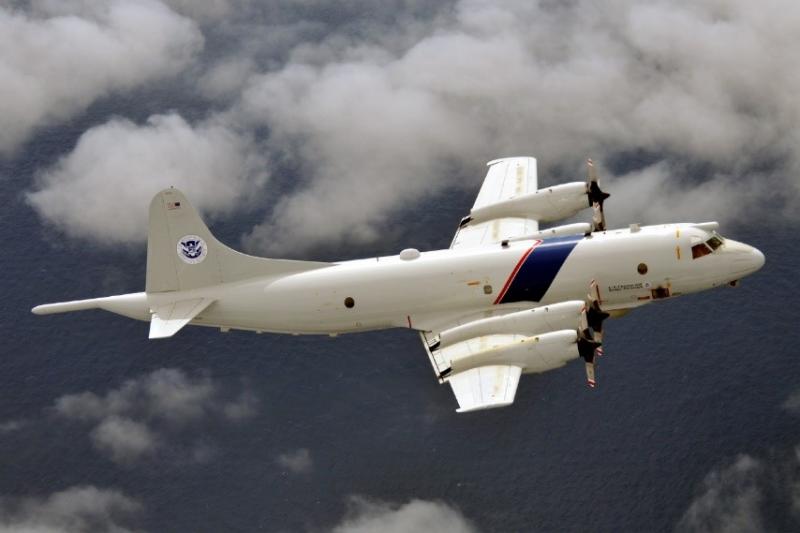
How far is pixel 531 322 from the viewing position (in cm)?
6850

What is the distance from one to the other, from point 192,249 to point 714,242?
32.8 meters

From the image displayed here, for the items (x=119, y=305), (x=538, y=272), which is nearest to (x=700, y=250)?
(x=538, y=272)

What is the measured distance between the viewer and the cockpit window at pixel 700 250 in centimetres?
7094

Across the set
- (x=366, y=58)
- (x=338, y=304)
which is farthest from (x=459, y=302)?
(x=366, y=58)

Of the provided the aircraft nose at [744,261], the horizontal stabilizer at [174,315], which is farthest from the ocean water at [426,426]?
the aircraft nose at [744,261]

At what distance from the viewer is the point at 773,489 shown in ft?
336

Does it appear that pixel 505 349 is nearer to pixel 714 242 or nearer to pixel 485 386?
pixel 485 386

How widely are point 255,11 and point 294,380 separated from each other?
260ft

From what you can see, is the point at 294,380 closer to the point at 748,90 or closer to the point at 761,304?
the point at 761,304

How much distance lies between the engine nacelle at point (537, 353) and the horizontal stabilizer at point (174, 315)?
18364 millimetres

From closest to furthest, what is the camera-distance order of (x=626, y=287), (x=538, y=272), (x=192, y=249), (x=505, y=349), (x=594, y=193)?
(x=505, y=349) → (x=538, y=272) → (x=626, y=287) → (x=192, y=249) → (x=594, y=193)

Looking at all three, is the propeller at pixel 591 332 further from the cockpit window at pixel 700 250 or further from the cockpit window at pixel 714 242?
the cockpit window at pixel 714 242

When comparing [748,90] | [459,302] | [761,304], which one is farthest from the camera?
[748,90]

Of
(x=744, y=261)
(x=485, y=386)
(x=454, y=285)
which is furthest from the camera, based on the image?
(x=744, y=261)
